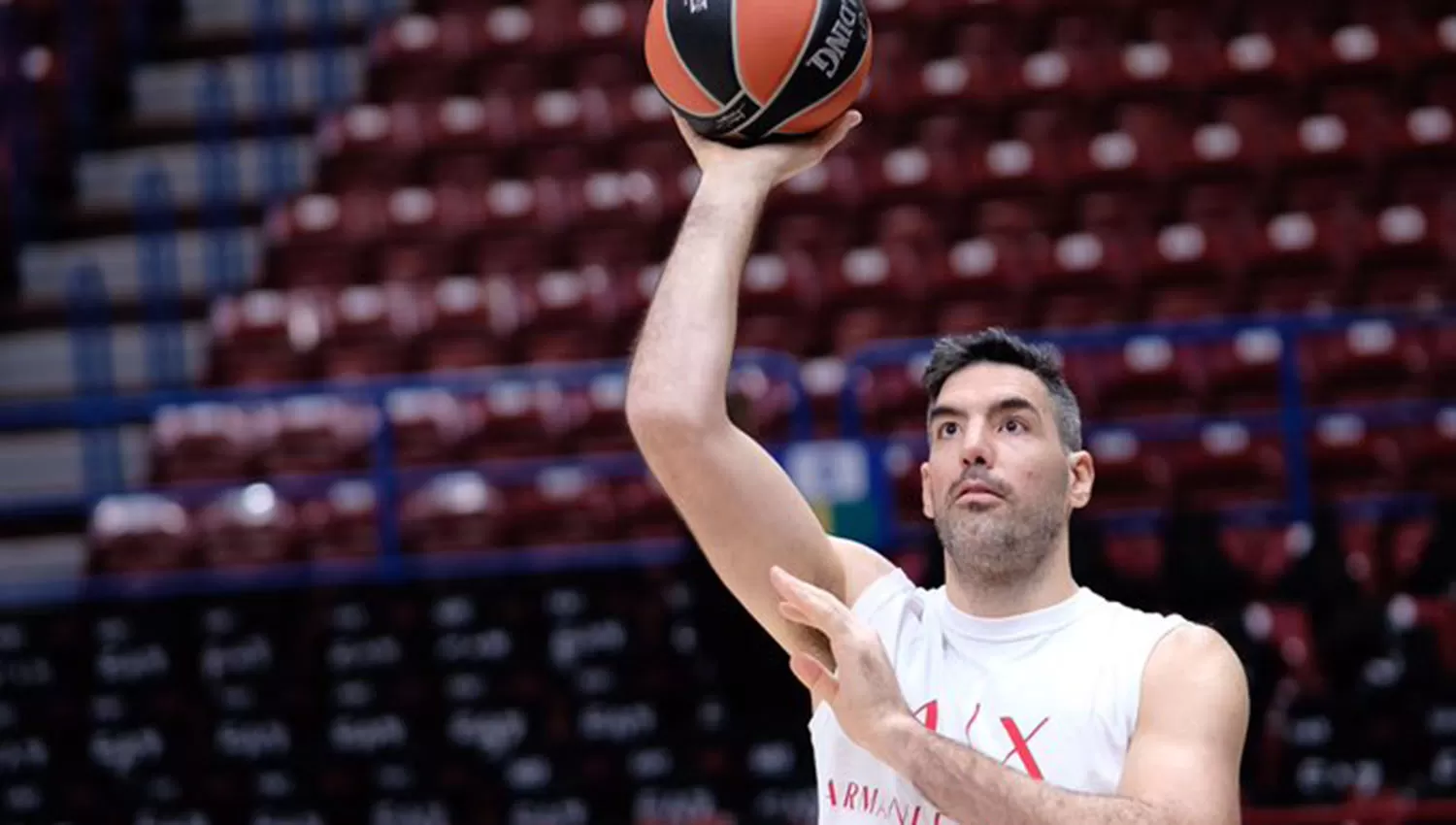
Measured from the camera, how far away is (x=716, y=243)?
3375 mm

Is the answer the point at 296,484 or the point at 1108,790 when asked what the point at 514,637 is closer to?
the point at 296,484

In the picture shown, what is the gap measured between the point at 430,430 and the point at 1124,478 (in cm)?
319

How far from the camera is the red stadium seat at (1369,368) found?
966cm

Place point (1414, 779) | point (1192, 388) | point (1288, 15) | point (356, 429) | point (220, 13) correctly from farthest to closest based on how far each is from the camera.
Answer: point (220, 13) → point (1288, 15) → point (356, 429) → point (1192, 388) → point (1414, 779)

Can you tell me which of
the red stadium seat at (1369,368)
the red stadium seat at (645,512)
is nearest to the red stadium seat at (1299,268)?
the red stadium seat at (1369,368)

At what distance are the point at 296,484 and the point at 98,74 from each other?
204 inches

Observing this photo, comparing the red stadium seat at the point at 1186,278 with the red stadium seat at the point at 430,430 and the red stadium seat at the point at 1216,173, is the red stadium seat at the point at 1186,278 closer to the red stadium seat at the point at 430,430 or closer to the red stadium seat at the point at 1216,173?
the red stadium seat at the point at 1216,173

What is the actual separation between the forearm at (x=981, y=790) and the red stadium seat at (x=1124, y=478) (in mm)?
6123

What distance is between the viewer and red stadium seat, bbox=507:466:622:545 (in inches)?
380

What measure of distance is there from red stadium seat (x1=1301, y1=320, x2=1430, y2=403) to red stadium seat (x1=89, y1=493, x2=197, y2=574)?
5.02 metres

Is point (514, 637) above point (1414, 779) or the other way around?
Answer: above

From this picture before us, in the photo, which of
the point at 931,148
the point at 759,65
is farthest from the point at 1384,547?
the point at 759,65

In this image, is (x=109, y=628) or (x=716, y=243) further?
(x=109, y=628)

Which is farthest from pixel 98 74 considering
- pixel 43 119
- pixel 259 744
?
pixel 259 744
